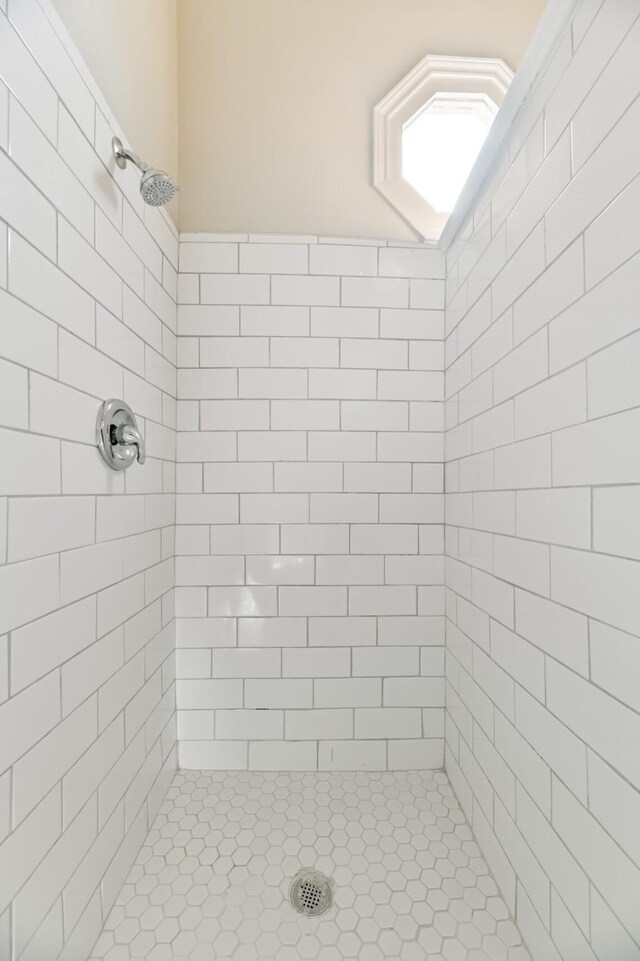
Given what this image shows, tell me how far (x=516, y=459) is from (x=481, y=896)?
987mm

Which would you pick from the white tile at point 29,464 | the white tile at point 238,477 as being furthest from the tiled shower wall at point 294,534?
the white tile at point 29,464

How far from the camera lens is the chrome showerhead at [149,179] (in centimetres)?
105

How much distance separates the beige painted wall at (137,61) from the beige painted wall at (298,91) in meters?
0.08

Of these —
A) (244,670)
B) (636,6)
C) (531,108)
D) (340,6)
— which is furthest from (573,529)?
(340,6)

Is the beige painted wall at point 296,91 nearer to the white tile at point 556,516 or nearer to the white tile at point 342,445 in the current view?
the white tile at point 342,445

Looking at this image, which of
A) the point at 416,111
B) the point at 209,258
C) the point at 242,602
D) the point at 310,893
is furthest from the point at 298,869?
the point at 416,111

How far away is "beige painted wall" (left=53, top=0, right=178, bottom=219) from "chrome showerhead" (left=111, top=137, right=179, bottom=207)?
0.13 meters

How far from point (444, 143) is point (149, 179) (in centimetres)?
114

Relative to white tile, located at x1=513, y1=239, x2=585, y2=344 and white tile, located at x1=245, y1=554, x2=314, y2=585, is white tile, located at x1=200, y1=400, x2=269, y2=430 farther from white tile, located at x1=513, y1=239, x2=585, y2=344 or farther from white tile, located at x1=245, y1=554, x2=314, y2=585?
white tile, located at x1=513, y1=239, x2=585, y2=344

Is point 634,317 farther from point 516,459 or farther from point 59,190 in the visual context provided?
point 59,190

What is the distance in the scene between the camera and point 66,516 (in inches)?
34.0

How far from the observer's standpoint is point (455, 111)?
1620 millimetres

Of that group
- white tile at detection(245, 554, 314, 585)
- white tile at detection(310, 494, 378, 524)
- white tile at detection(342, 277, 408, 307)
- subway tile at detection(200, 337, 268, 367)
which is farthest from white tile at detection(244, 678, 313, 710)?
white tile at detection(342, 277, 408, 307)

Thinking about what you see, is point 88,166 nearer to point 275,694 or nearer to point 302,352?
point 302,352
